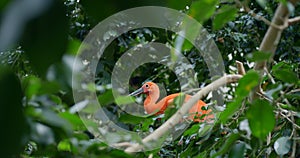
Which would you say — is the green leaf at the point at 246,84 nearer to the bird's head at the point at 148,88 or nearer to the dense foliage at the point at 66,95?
the dense foliage at the point at 66,95

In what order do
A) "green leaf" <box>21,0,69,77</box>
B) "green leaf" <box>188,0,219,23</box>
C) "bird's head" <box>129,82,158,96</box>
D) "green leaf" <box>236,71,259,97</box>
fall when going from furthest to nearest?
1. "bird's head" <box>129,82,158,96</box>
2. "green leaf" <box>236,71,259,97</box>
3. "green leaf" <box>188,0,219,23</box>
4. "green leaf" <box>21,0,69,77</box>

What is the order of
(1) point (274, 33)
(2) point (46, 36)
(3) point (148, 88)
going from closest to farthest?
(2) point (46, 36) < (1) point (274, 33) < (3) point (148, 88)

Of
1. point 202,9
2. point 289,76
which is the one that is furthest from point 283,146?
point 202,9

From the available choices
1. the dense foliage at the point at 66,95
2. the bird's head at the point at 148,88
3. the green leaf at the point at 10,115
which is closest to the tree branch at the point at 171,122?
the dense foliage at the point at 66,95

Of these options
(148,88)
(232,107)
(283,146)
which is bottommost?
(148,88)

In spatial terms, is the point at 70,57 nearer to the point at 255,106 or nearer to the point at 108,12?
the point at 108,12

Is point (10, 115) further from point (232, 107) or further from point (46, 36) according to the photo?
point (232, 107)

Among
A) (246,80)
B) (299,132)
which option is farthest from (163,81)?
(246,80)

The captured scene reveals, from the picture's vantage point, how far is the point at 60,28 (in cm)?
25

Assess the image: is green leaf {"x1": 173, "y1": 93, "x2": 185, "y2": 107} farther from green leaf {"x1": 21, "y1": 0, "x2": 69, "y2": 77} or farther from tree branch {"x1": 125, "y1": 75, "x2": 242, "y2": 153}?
green leaf {"x1": 21, "y1": 0, "x2": 69, "y2": 77}

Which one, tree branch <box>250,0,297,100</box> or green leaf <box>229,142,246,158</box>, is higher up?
tree branch <box>250,0,297,100</box>

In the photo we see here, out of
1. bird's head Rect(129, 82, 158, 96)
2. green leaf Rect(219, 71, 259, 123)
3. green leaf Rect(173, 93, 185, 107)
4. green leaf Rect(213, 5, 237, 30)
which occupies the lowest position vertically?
bird's head Rect(129, 82, 158, 96)

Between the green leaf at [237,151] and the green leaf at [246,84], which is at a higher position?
the green leaf at [246,84]

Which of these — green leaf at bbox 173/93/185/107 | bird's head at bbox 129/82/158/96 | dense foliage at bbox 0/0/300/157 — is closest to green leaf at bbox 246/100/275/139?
dense foliage at bbox 0/0/300/157
